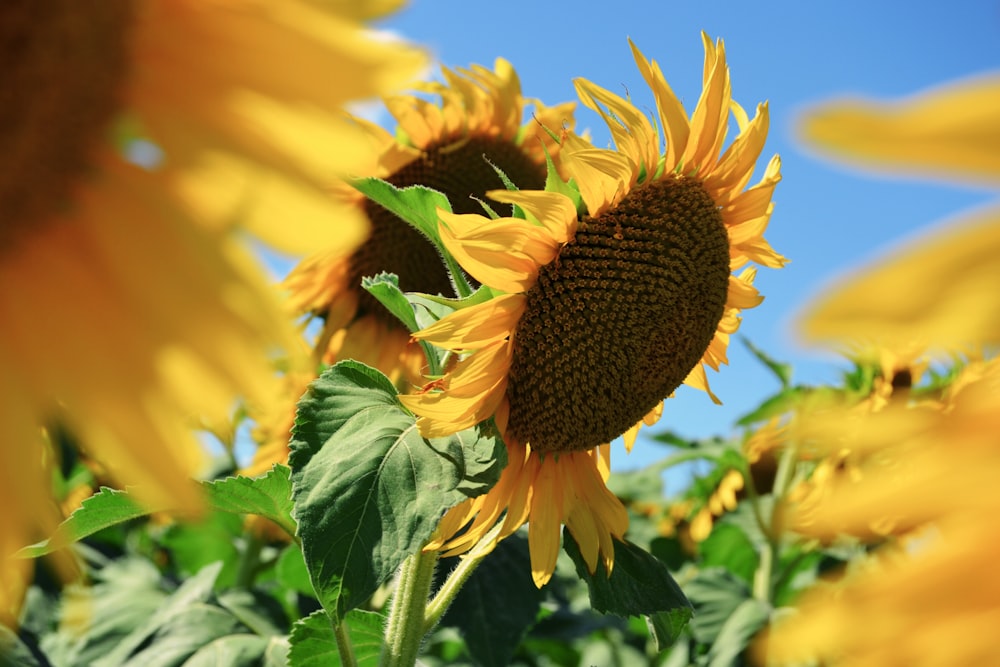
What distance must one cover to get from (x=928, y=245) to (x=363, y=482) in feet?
3.45

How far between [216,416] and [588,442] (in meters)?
1.05

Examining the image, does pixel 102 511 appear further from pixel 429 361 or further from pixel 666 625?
pixel 666 625

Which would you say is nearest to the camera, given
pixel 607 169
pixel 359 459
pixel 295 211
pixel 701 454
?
pixel 295 211

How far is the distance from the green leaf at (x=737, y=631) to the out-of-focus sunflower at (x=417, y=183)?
0.97 metres

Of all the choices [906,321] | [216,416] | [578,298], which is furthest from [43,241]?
[578,298]

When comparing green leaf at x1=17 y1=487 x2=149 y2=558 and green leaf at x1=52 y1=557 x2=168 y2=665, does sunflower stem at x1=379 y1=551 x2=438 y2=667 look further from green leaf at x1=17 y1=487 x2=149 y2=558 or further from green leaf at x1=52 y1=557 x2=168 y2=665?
green leaf at x1=52 y1=557 x2=168 y2=665

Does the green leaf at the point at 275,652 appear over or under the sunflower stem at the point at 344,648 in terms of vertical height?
under

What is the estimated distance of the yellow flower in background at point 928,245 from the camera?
39 cm

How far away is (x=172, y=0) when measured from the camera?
2.11 feet

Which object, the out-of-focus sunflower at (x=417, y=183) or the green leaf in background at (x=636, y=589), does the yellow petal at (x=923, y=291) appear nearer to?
the green leaf in background at (x=636, y=589)

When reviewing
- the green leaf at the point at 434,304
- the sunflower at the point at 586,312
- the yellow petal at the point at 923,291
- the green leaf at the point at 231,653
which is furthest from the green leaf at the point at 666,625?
the yellow petal at the point at 923,291

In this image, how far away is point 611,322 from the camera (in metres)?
1.56

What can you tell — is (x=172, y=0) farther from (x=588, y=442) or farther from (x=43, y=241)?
(x=588, y=442)

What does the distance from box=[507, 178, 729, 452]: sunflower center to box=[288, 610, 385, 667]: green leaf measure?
385mm
